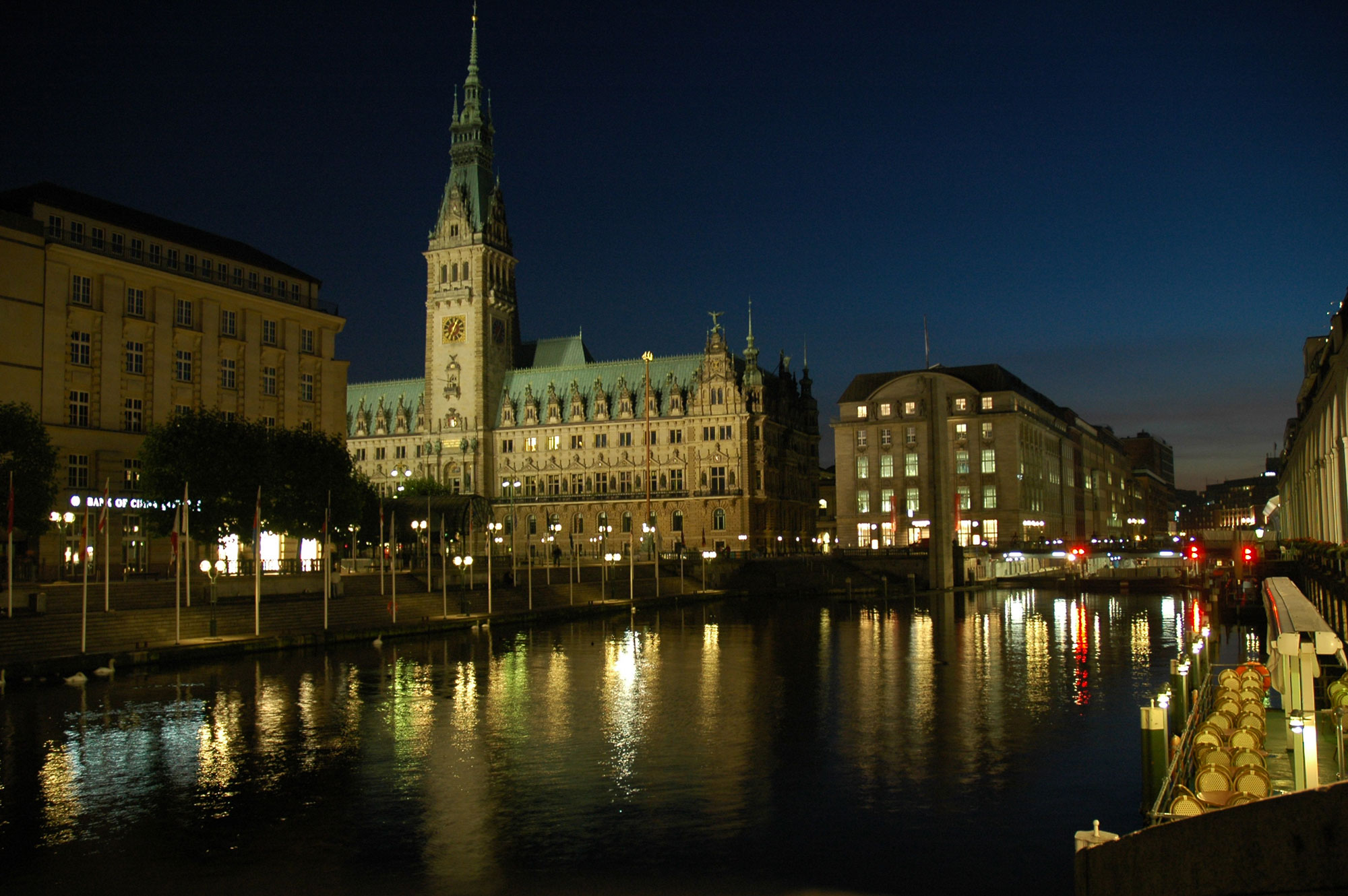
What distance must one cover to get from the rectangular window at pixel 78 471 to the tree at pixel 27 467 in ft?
33.3

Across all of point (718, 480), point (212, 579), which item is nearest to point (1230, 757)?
point (212, 579)

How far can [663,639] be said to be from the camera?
71.2m

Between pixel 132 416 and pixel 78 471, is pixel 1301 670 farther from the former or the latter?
pixel 132 416

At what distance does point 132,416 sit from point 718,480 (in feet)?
297

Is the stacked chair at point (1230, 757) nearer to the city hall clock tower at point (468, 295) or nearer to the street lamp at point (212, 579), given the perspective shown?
the street lamp at point (212, 579)

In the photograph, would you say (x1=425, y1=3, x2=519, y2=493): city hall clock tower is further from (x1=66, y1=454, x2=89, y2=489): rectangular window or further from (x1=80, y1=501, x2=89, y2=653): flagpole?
(x1=80, y1=501, x2=89, y2=653): flagpole

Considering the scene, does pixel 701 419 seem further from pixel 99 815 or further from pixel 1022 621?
pixel 99 815

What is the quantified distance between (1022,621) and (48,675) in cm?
6482

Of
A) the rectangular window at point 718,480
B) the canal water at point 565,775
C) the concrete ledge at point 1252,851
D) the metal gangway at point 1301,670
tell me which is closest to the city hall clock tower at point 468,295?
the rectangular window at point 718,480

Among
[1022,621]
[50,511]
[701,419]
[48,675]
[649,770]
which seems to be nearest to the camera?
[649,770]

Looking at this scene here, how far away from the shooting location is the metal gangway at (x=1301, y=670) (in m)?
17.1

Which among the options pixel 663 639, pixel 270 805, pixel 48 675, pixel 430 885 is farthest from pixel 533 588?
pixel 430 885

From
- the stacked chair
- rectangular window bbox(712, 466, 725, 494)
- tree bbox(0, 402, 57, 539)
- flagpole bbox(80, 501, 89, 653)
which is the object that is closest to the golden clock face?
rectangular window bbox(712, 466, 725, 494)

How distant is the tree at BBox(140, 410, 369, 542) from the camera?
69.3 metres
